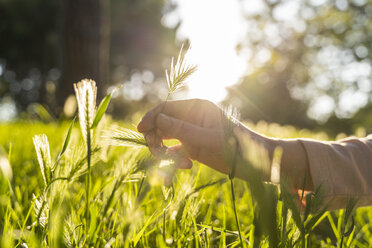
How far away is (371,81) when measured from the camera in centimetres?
2058

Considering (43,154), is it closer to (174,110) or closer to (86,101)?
(86,101)

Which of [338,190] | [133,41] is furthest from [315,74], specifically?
[338,190]

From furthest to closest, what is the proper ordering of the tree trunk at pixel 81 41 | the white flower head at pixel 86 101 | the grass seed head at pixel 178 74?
the tree trunk at pixel 81 41 → the grass seed head at pixel 178 74 → the white flower head at pixel 86 101

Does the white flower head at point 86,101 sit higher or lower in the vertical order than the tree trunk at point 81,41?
lower

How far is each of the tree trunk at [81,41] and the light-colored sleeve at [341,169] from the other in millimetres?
3677

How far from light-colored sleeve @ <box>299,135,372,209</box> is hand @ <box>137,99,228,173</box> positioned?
0.31 metres

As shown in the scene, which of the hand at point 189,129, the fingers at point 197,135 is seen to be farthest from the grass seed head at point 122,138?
the fingers at point 197,135

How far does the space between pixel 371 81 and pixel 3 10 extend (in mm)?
24542

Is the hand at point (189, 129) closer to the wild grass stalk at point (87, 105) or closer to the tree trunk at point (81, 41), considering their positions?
the wild grass stalk at point (87, 105)

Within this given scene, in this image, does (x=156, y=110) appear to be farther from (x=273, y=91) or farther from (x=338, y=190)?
(x=273, y=91)

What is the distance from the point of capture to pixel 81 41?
4.25 m

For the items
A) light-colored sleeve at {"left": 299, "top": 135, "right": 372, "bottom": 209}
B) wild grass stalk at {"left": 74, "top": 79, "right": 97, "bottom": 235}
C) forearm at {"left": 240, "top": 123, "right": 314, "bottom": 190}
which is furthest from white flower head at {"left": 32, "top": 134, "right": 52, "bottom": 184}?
light-colored sleeve at {"left": 299, "top": 135, "right": 372, "bottom": 209}

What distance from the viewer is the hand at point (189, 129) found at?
779mm

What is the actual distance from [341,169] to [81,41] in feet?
13.5
